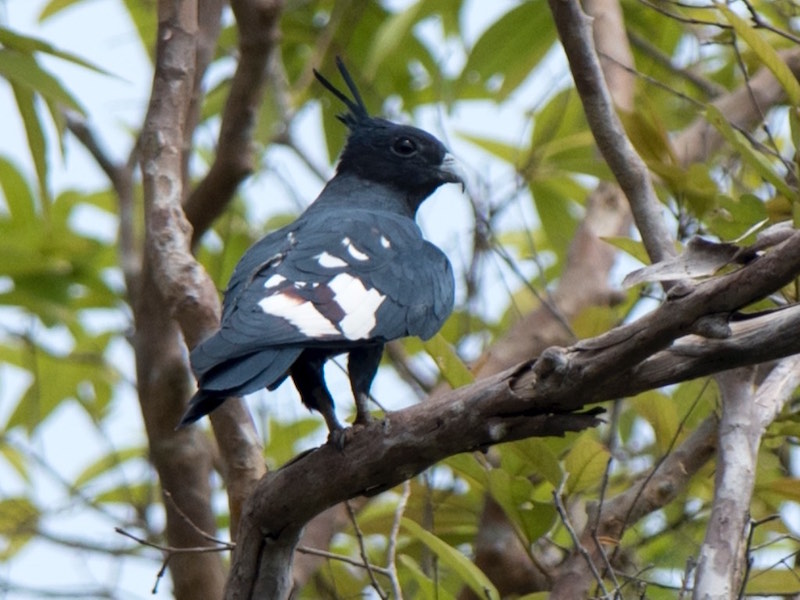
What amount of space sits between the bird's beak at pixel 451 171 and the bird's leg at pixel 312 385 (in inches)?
42.9

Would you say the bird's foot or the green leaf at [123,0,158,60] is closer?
the bird's foot

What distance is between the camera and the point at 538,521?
317cm

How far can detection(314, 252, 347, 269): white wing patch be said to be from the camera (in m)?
3.14

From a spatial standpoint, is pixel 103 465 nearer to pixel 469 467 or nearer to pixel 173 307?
pixel 173 307

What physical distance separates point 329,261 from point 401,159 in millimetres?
1048

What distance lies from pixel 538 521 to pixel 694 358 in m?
1.10

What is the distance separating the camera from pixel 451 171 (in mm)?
4117

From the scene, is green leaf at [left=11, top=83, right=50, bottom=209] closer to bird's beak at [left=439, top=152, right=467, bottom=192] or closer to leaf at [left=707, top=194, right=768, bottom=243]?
bird's beak at [left=439, top=152, right=467, bottom=192]

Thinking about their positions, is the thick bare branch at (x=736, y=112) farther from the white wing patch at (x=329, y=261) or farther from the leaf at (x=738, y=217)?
the white wing patch at (x=329, y=261)

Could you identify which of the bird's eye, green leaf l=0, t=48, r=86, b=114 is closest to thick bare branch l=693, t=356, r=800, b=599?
the bird's eye

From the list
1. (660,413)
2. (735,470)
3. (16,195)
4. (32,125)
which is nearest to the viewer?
(735,470)

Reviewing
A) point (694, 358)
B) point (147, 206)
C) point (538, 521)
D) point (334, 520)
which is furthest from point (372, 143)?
point (694, 358)

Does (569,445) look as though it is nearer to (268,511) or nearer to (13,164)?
(268,511)

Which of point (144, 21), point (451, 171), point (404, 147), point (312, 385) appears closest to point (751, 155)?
point (312, 385)
